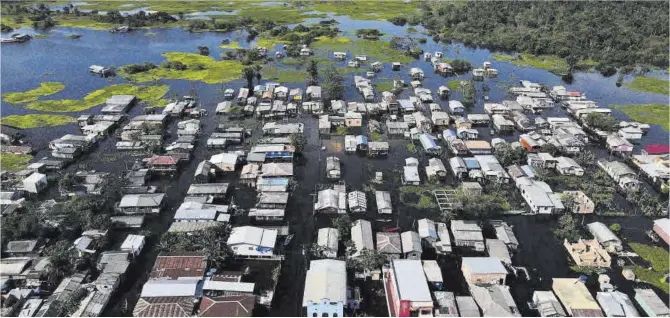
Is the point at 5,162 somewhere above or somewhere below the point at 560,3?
below

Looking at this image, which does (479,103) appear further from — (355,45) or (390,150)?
(355,45)

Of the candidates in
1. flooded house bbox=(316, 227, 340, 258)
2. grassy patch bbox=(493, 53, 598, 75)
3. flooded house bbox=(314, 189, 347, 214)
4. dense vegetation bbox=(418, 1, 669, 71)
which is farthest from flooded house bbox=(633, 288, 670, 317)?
dense vegetation bbox=(418, 1, 669, 71)

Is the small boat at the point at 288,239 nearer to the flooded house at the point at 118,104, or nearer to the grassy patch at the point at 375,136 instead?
the grassy patch at the point at 375,136

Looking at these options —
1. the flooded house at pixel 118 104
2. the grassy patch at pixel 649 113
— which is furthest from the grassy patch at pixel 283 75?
the grassy patch at pixel 649 113

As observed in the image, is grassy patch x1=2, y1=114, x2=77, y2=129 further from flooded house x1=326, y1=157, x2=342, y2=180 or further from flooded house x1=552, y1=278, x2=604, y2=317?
flooded house x1=552, y1=278, x2=604, y2=317

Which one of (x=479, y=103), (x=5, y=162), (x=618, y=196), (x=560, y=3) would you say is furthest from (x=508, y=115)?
(x=560, y=3)

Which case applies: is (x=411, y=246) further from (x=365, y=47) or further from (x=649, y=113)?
(x=365, y=47)
